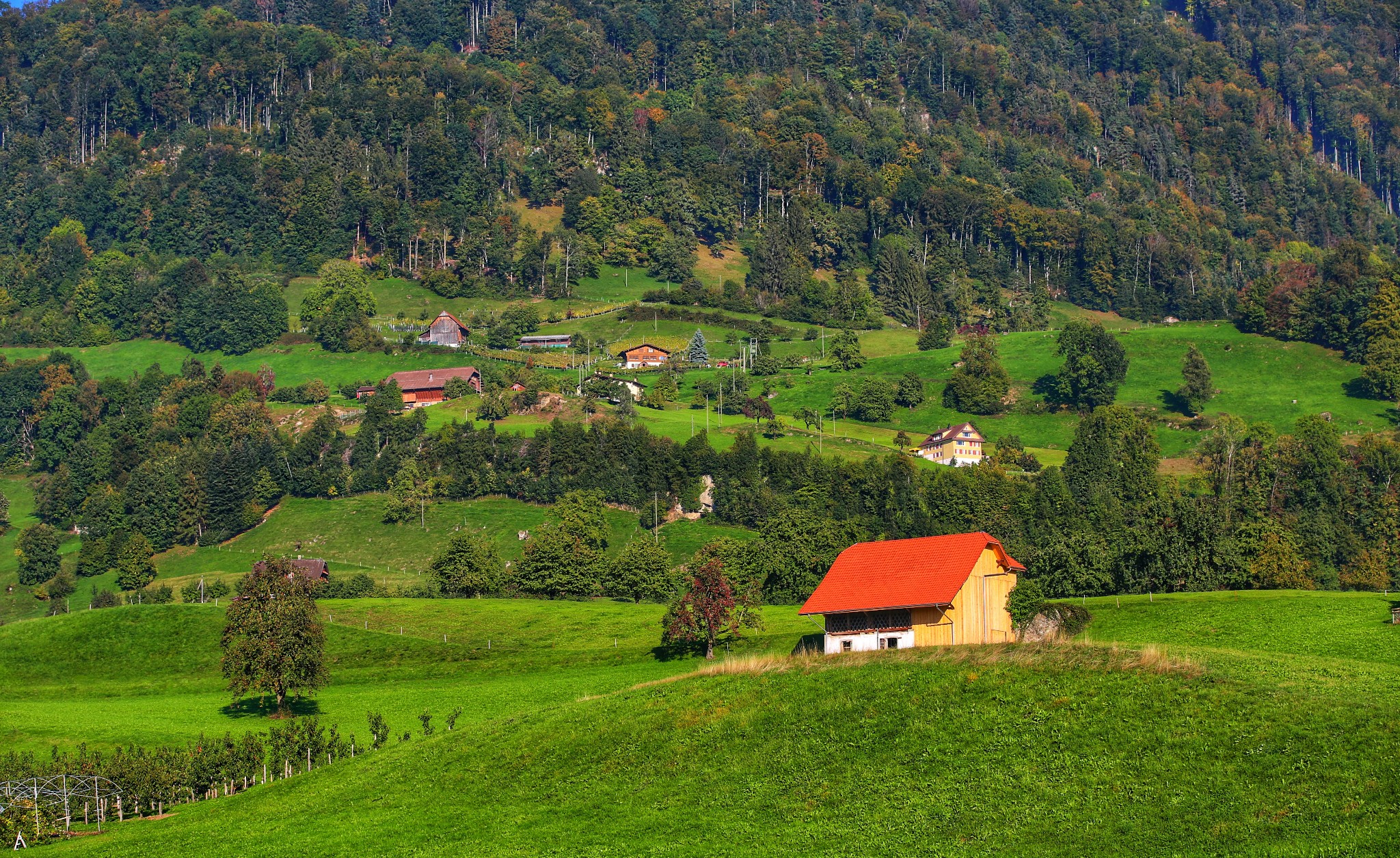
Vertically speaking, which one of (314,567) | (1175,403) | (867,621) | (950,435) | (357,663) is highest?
(867,621)

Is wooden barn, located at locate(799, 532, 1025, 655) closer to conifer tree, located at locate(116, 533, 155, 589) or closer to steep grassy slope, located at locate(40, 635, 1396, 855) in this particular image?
steep grassy slope, located at locate(40, 635, 1396, 855)

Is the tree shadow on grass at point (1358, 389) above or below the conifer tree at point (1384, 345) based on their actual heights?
below

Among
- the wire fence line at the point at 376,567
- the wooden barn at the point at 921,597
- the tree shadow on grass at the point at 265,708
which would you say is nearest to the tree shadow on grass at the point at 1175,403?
the wire fence line at the point at 376,567

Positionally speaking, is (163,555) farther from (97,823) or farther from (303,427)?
(97,823)

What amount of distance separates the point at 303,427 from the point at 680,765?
152m

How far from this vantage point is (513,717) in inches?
2128

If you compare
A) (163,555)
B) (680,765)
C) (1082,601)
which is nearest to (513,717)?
(680,765)

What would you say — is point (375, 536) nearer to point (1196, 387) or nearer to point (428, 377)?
point (428, 377)

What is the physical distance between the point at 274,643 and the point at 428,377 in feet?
402

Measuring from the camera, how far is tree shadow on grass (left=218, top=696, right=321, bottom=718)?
240ft

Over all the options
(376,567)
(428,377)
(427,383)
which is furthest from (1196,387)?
(376,567)

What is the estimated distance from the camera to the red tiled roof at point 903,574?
2361 inches

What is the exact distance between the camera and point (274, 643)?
2911 inches

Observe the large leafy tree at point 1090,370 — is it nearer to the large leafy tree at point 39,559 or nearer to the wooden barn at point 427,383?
the wooden barn at point 427,383
